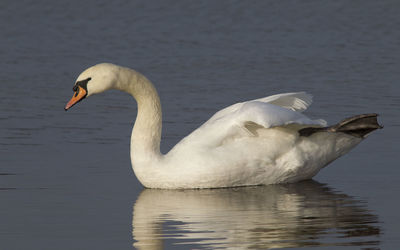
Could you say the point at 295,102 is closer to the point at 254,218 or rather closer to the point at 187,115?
the point at 254,218

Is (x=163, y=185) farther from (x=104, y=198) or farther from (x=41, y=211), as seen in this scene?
(x=41, y=211)

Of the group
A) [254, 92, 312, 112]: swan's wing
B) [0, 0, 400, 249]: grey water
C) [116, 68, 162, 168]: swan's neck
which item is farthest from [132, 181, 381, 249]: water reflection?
[254, 92, 312, 112]: swan's wing

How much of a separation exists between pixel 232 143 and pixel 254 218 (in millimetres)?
1307

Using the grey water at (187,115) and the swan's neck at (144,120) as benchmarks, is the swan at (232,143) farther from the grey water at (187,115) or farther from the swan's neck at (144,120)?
the grey water at (187,115)

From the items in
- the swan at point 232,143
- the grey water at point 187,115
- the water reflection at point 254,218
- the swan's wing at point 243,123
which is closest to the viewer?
the water reflection at point 254,218

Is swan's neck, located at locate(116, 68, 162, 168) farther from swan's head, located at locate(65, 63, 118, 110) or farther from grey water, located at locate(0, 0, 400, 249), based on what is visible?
grey water, located at locate(0, 0, 400, 249)

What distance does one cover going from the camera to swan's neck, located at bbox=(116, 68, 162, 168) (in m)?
8.30

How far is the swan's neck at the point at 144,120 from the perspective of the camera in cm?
830

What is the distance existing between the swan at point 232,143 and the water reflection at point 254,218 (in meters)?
0.12

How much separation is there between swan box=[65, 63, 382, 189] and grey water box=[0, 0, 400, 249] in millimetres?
137

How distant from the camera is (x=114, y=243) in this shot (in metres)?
6.32

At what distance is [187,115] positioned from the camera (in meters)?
11.4

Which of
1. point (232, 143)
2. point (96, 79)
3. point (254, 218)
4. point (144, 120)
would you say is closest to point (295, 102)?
point (232, 143)

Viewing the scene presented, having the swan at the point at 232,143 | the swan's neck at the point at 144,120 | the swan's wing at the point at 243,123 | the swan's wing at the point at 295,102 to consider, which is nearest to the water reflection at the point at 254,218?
the swan at the point at 232,143
